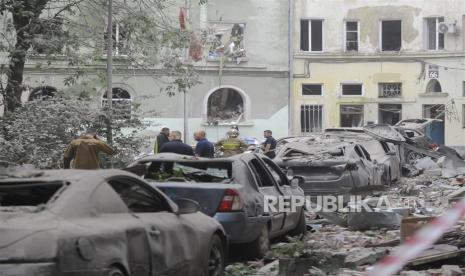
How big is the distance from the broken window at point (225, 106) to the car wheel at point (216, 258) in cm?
2683

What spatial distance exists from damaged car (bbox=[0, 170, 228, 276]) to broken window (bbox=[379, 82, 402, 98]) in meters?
29.6

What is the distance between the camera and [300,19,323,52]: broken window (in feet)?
117

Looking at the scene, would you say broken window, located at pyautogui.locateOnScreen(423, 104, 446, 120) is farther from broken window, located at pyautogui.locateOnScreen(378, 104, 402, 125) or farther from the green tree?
the green tree

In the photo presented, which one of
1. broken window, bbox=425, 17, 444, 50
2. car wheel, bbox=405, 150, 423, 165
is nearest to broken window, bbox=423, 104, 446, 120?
broken window, bbox=425, 17, 444, 50

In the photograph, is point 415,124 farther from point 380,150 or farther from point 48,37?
point 48,37

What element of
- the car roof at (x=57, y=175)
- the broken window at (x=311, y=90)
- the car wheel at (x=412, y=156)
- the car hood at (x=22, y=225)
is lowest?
the car wheel at (x=412, y=156)

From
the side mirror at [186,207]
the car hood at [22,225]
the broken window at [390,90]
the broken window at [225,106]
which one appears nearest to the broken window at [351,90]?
the broken window at [390,90]

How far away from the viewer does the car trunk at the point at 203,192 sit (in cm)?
828

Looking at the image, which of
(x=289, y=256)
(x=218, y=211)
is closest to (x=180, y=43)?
(x=218, y=211)

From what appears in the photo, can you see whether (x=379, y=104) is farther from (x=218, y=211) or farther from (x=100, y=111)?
(x=218, y=211)

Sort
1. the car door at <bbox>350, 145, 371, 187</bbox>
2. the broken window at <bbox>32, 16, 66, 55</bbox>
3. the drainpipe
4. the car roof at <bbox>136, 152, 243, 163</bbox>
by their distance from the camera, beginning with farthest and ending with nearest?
the drainpipe
the broken window at <bbox>32, 16, 66, 55</bbox>
the car door at <bbox>350, 145, 371, 187</bbox>
the car roof at <bbox>136, 152, 243, 163</bbox>

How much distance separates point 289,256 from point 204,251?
1013 millimetres

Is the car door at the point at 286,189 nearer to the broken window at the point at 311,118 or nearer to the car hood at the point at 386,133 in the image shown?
the car hood at the point at 386,133

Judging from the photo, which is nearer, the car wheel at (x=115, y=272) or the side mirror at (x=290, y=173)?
the car wheel at (x=115, y=272)
